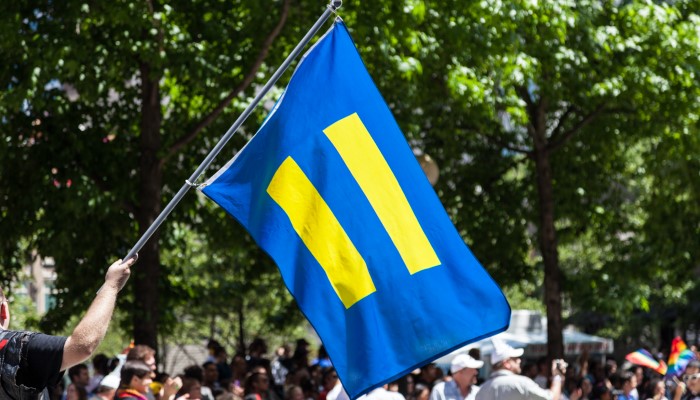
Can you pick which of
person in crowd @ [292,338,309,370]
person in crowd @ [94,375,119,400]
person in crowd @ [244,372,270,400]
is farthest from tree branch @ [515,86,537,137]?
person in crowd @ [94,375,119,400]

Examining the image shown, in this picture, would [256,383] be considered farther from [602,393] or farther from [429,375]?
[602,393]

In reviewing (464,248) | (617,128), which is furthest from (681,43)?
(464,248)

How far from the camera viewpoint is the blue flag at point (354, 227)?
580 centimetres

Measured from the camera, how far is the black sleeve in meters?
4.14

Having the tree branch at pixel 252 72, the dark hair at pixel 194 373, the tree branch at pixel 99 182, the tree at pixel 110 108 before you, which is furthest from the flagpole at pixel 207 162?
the tree branch at pixel 99 182

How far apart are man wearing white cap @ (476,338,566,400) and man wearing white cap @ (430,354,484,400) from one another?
148cm

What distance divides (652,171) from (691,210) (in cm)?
117

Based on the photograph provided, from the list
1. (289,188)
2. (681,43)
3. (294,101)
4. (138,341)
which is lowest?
(138,341)

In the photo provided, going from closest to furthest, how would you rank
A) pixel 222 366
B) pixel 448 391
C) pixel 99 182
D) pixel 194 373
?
pixel 448 391 < pixel 194 373 < pixel 99 182 < pixel 222 366

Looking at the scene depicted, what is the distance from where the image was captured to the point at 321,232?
591 centimetres

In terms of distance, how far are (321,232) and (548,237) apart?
631 inches

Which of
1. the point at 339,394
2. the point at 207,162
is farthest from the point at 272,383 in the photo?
the point at 207,162

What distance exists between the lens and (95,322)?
418 cm

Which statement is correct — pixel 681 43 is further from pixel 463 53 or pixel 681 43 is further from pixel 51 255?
pixel 51 255
